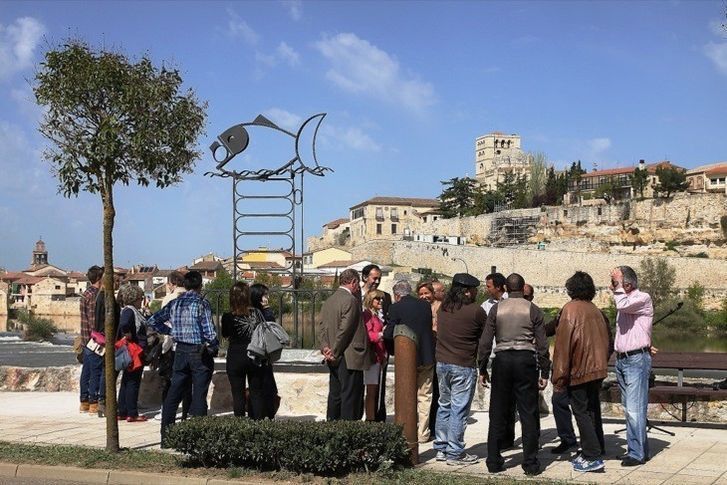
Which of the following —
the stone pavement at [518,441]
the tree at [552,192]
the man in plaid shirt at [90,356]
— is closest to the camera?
the stone pavement at [518,441]

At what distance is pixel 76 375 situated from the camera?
37.5ft

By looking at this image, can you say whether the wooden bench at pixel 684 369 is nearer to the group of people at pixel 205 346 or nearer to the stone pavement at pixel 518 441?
the stone pavement at pixel 518 441

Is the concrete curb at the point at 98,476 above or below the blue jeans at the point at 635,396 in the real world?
below

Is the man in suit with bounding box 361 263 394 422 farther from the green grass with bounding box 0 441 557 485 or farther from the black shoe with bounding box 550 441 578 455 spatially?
the black shoe with bounding box 550 441 578 455

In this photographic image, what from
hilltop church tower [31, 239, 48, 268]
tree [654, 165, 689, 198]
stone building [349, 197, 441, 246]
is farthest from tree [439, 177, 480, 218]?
hilltop church tower [31, 239, 48, 268]

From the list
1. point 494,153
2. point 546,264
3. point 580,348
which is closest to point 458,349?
point 580,348

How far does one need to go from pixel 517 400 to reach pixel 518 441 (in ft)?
5.23

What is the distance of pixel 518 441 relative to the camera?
8102 mm

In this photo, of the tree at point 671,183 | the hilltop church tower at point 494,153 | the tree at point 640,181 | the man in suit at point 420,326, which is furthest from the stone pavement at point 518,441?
the hilltop church tower at point 494,153

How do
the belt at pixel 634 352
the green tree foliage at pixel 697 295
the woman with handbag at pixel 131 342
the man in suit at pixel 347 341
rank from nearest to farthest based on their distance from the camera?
the belt at pixel 634 352 → the man in suit at pixel 347 341 → the woman with handbag at pixel 131 342 → the green tree foliage at pixel 697 295

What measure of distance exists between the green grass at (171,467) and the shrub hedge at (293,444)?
93mm

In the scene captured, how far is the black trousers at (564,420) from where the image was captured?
7.44 m

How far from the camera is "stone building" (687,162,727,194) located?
9519 cm

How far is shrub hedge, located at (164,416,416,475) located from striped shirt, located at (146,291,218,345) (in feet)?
4.44
